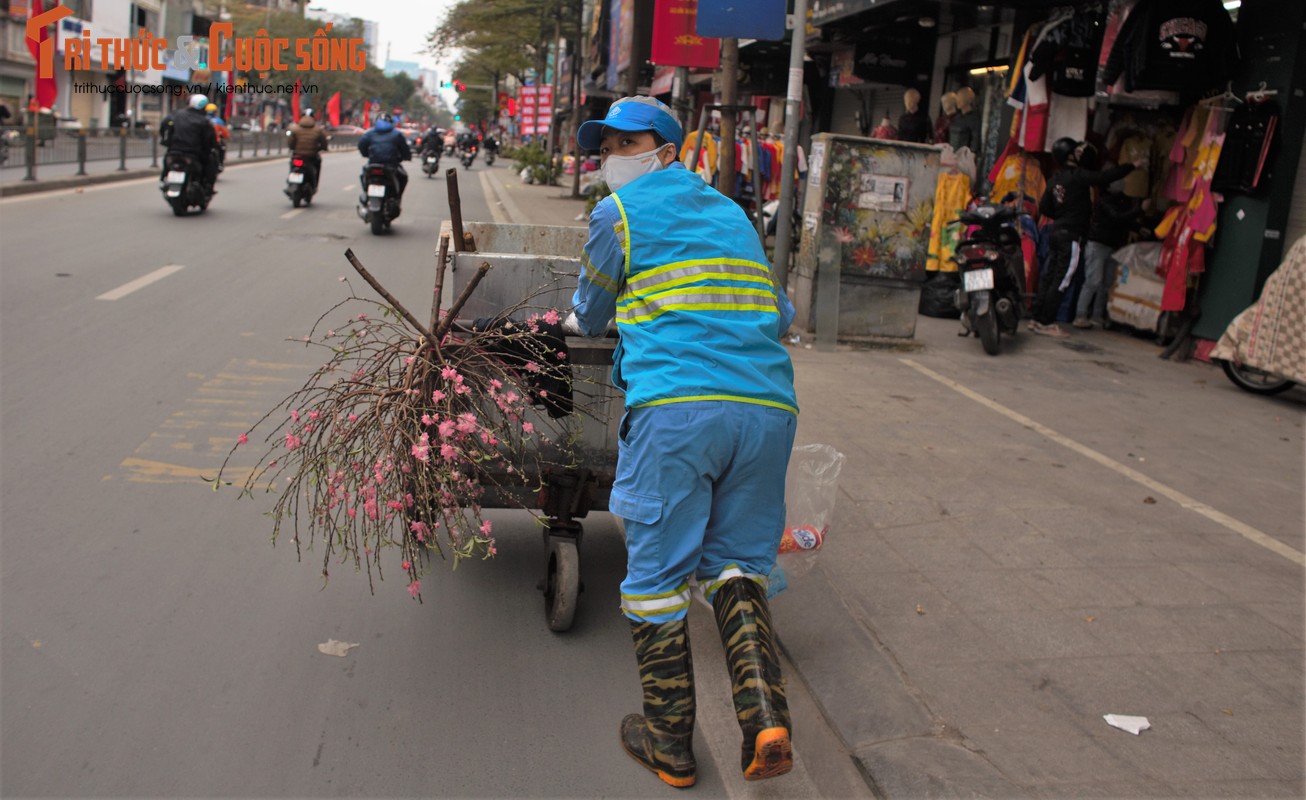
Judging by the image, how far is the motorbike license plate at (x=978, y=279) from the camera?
986 cm

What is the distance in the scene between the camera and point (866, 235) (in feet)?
33.5

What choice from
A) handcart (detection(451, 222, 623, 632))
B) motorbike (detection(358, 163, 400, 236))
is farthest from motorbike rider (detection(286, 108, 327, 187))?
handcart (detection(451, 222, 623, 632))

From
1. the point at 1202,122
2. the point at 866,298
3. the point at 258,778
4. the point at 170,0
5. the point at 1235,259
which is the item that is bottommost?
the point at 258,778

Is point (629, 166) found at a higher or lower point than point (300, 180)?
lower

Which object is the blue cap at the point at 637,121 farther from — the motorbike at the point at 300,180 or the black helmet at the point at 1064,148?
the motorbike at the point at 300,180

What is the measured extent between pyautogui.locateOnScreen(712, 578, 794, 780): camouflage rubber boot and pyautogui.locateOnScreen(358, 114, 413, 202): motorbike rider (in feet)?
48.8

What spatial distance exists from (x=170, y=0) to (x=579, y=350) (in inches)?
2929

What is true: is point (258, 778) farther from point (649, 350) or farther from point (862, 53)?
point (862, 53)

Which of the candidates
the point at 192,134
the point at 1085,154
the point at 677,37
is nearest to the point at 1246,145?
the point at 1085,154

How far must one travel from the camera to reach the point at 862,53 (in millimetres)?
15359

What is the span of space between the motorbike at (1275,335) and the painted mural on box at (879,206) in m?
2.76

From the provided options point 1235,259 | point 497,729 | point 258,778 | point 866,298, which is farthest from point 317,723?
point 1235,259

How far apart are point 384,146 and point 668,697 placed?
597 inches

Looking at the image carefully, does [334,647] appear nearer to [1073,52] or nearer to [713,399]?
[713,399]
